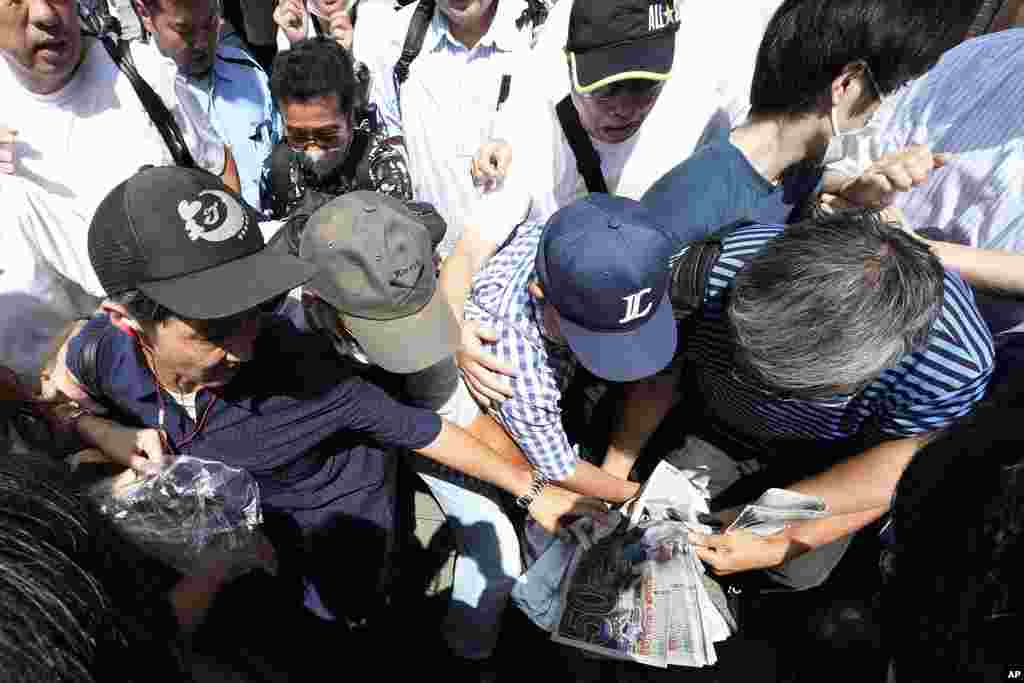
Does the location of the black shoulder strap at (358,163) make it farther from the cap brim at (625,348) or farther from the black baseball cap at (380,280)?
the cap brim at (625,348)

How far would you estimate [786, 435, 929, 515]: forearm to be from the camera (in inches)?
72.4

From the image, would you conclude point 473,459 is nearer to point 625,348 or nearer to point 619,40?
point 625,348

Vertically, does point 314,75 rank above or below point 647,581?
above

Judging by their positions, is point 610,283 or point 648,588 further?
point 648,588

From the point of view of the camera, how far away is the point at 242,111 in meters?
3.12

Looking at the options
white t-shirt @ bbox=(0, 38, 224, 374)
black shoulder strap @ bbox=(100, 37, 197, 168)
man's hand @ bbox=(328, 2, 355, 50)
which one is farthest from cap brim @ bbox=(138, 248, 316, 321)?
man's hand @ bbox=(328, 2, 355, 50)

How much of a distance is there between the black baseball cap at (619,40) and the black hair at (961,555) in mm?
1500

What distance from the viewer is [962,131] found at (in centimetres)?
209

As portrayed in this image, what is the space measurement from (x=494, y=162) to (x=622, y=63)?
2.12ft

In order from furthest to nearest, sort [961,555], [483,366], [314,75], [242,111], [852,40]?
[242,111]
[314,75]
[483,366]
[852,40]
[961,555]

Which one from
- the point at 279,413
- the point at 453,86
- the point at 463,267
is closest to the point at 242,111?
the point at 453,86

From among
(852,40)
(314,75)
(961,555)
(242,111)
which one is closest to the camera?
(961,555)

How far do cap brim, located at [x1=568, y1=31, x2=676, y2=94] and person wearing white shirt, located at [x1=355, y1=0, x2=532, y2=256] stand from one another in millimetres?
679

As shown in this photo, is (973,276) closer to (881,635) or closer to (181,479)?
(881,635)
